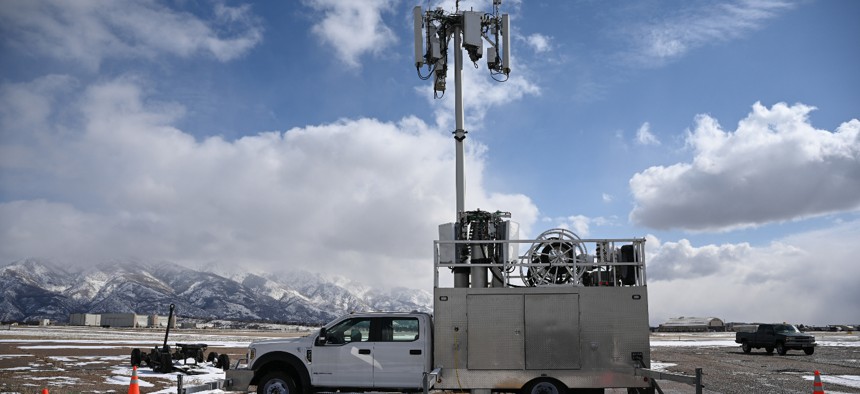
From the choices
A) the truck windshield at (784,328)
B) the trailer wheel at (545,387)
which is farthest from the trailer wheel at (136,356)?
the truck windshield at (784,328)

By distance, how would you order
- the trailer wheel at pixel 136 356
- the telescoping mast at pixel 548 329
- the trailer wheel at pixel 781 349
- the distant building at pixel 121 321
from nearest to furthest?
the telescoping mast at pixel 548 329 < the trailer wheel at pixel 136 356 < the trailer wheel at pixel 781 349 < the distant building at pixel 121 321

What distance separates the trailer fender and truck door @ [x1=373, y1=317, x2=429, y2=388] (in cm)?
131

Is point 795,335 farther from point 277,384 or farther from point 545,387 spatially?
point 277,384

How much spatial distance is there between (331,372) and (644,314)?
5672mm

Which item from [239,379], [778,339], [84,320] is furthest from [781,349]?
[84,320]

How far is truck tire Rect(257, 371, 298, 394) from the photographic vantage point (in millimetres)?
11562

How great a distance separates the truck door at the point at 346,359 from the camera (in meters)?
11.3

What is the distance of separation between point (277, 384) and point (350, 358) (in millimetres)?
1490

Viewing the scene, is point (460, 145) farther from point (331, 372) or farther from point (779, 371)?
point (779, 371)

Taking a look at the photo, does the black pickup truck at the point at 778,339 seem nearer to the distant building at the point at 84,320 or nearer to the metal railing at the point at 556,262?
the metal railing at the point at 556,262

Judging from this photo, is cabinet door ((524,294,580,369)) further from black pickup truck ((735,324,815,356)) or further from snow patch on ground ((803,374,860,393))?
black pickup truck ((735,324,815,356))

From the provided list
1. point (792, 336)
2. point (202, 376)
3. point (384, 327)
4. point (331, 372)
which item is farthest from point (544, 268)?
point (792, 336)

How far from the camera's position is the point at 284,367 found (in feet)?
38.5

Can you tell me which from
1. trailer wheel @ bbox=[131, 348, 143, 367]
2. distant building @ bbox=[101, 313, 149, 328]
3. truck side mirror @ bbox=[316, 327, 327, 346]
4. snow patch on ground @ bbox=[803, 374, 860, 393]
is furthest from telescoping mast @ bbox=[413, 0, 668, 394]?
distant building @ bbox=[101, 313, 149, 328]
